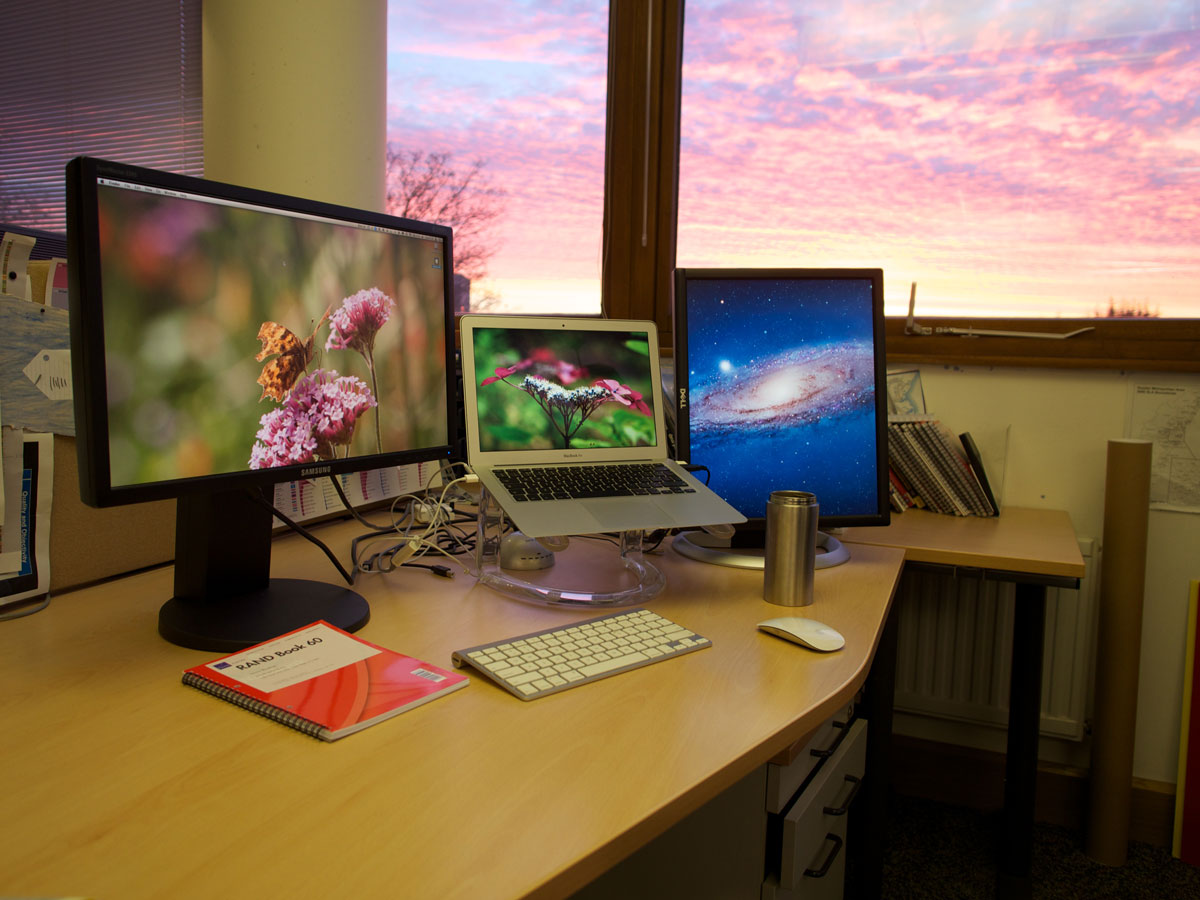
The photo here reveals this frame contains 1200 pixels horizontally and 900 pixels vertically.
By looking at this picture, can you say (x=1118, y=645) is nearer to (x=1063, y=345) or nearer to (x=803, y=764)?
(x=1063, y=345)

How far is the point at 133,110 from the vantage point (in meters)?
3.57

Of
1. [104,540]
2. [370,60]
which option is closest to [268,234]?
[104,540]

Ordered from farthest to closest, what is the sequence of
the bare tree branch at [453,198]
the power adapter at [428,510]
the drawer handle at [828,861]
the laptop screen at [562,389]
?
the bare tree branch at [453,198]
the power adapter at [428,510]
the laptop screen at [562,389]
the drawer handle at [828,861]

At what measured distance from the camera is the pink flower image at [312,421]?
979 mm

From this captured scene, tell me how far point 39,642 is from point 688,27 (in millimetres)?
2098

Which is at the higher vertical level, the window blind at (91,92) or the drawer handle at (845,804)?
the window blind at (91,92)

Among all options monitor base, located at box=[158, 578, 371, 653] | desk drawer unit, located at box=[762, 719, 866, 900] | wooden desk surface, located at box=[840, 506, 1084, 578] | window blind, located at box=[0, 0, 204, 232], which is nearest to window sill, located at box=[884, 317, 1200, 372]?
wooden desk surface, located at box=[840, 506, 1084, 578]

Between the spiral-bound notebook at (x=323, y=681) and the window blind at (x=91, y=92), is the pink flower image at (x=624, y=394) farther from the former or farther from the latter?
the window blind at (x=91, y=92)

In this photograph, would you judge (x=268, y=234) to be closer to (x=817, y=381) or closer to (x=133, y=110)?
(x=817, y=381)

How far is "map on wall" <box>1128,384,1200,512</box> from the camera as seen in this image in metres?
1.91

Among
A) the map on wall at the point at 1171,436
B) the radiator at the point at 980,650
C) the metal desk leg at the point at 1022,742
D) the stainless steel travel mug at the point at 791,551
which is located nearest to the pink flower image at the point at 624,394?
the stainless steel travel mug at the point at 791,551

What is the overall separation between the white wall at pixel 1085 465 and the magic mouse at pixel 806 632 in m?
1.20

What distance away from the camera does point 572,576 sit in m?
1.28

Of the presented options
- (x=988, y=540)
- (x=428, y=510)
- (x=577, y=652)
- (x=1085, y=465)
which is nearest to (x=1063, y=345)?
→ (x=1085, y=465)
